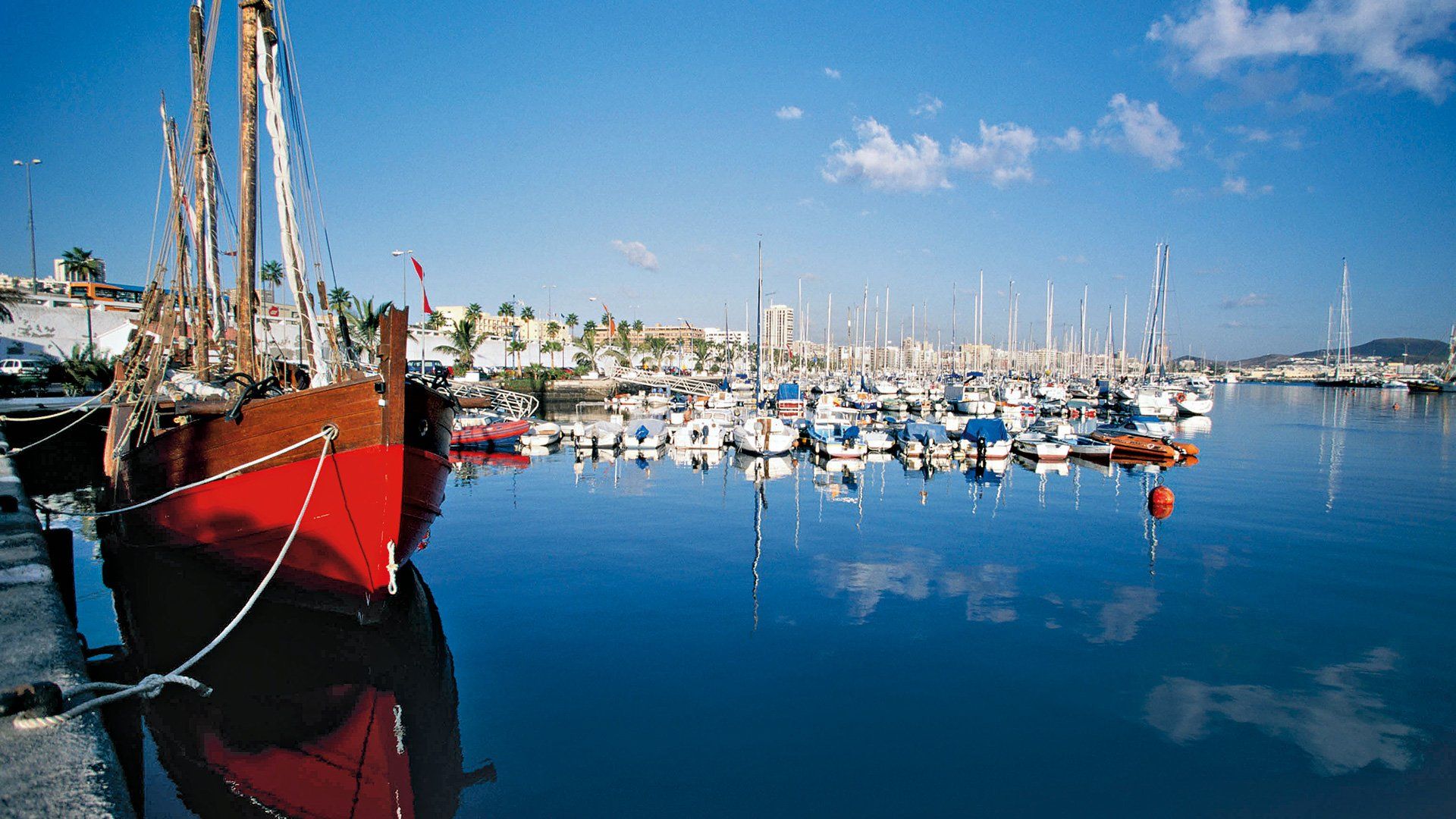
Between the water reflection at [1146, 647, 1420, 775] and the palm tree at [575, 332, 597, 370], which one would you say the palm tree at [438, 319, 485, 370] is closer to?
the palm tree at [575, 332, 597, 370]

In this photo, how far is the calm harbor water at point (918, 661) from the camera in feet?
27.9

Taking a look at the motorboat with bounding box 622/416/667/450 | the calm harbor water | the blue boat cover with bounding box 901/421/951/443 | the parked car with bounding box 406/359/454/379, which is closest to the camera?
the calm harbor water

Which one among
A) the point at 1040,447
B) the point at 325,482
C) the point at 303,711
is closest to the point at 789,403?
the point at 1040,447

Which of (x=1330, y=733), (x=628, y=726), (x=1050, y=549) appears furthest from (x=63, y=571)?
(x=1050, y=549)

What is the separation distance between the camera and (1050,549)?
2033 cm

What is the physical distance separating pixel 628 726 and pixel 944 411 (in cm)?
6468

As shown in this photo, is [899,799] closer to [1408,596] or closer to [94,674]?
[94,674]

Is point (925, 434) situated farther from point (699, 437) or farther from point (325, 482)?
point (325, 482)

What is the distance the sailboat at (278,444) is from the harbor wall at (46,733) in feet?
8.23

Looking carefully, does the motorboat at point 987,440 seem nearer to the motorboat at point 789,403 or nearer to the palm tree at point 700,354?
the motorboat at point 789,403

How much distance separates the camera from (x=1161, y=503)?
83.9 ft

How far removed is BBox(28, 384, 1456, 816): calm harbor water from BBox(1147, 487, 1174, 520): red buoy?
3.19 feet

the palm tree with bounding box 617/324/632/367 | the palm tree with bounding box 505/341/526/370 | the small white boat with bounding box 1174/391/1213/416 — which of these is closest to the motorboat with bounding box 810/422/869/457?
the small white boat with bounding box 1174/391/1213/416

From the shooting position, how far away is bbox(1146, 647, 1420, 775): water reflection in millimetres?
9422
